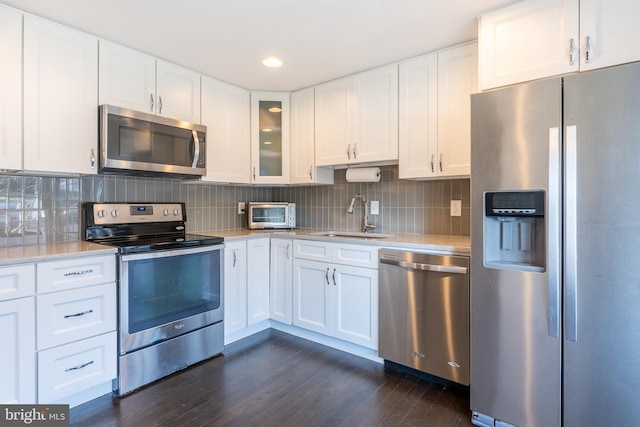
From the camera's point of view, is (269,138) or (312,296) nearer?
(312,296)

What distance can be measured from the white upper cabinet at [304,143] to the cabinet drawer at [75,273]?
168cm

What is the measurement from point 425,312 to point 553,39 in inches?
63.2

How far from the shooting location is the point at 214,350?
8.11ft

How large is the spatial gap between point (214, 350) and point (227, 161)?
59.5 inches

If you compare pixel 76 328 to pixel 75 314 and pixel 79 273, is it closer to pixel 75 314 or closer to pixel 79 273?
pixel 75 314

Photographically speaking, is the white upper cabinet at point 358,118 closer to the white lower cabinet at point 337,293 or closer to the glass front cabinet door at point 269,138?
the glass front cabinet door at point 269,138

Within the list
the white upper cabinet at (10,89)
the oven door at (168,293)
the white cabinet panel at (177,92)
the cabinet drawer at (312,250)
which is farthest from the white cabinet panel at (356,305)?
the white upper cabinet at (10,89)

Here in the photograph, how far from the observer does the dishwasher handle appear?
196cm

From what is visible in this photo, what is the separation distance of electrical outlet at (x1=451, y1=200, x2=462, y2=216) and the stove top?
1.76 metres

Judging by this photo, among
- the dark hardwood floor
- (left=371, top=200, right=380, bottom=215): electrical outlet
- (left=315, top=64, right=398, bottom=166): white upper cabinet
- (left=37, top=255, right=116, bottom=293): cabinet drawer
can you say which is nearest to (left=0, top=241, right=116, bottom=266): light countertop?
(left=37, top=255, right=116, bottom=293): cabinet drawer

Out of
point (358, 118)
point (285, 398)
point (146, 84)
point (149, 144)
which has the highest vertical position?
point (146, 84)

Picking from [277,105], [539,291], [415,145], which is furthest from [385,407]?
[277,105]

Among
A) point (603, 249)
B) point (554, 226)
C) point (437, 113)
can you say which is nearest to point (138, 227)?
point (437, 113)

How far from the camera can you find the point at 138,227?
255cm
